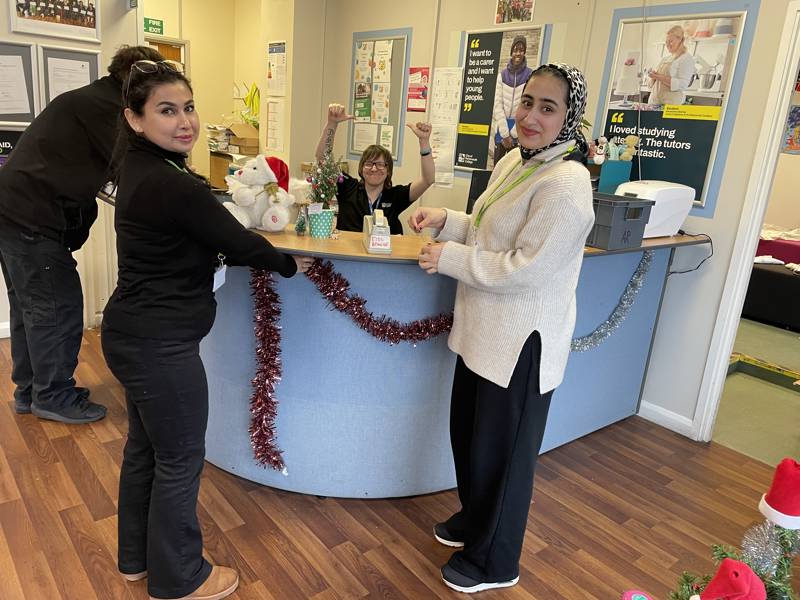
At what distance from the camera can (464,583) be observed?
1939mm

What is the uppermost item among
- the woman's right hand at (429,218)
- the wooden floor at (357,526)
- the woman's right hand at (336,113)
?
the woman's right hand at (336,113)

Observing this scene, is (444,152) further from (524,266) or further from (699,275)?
(524,266)

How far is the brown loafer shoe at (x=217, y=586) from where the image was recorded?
5.92 feet

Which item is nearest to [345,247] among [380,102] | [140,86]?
[140,86]

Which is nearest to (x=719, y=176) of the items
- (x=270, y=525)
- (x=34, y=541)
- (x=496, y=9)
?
(x=496, y=9)

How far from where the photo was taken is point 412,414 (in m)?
2.29

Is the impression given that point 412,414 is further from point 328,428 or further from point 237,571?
point 237,571

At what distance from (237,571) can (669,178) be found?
2584 millimetres

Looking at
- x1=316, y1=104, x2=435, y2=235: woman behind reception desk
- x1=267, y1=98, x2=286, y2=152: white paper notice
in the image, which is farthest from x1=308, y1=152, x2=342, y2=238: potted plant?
x1=267, y1=98, x2=286, y2=152: white paper notice

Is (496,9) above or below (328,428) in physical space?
above

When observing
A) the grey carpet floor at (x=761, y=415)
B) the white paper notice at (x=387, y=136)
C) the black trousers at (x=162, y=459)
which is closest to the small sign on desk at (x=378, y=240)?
the black trousers at (x=162, y=459)

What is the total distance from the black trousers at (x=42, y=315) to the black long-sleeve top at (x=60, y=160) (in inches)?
3.7

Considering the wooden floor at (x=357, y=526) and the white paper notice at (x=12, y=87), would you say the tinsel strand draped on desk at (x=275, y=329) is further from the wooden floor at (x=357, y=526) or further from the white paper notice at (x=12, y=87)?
the white paper notice at (x=12, y=87)

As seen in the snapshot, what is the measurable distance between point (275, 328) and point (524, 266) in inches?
36.9
